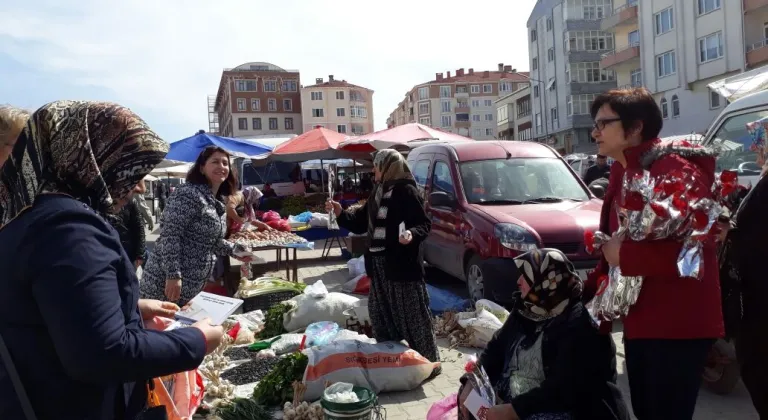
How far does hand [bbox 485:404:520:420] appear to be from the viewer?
256cm

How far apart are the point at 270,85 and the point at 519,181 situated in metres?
88.2

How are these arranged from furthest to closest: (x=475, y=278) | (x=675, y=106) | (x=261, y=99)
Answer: (x=261, y=99) < (x=675, y=106) < (x=475, y=278)

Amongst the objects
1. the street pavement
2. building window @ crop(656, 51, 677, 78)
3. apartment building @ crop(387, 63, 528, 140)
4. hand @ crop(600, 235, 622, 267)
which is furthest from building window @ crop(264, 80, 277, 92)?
hand @ crop(600, 235, 622, 267)

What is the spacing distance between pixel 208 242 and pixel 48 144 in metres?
3.02

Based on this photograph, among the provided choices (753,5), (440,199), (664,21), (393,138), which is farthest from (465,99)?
(440,199)

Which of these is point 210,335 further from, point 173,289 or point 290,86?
point 290,86

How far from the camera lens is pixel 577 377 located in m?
2.54

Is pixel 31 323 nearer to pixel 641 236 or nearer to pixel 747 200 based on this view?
pixel 641 236

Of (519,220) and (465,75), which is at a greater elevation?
(465,75)

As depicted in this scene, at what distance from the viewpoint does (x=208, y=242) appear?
449cm

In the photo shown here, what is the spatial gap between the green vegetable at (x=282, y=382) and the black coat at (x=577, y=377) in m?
2.26

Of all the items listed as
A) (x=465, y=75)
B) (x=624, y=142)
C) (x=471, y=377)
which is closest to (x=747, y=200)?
(x=624, y=142)

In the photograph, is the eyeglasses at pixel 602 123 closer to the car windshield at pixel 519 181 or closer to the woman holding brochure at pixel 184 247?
the woman holding brochure at pixel 184 247

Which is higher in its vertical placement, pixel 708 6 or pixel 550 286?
pixel 708 6
